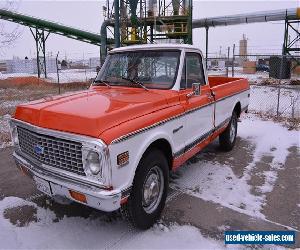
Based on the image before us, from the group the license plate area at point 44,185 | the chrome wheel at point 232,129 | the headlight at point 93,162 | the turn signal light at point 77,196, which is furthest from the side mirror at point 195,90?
the chrome wheel at point 232,129

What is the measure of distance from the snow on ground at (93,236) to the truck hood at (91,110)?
1392mm

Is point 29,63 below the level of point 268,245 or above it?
above

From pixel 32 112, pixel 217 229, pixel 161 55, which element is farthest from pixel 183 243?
pixel 161 55

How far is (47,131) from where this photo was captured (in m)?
3.38

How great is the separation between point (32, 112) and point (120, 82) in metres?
1.57

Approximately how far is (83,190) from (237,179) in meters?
3.21

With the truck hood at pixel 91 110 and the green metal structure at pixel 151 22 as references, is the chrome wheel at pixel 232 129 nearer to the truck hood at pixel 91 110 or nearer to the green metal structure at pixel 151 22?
the truck hood at pixel 91 110

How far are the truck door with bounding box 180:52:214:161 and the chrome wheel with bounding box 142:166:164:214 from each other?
0.80 metres

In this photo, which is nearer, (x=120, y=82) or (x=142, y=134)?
(x=142, y=134)

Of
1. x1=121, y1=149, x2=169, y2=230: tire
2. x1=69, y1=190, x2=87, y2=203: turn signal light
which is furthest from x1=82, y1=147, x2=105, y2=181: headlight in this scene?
x1=121, y1=149, x2=169, y2=230: tire

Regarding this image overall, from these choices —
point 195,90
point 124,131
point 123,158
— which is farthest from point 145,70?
point 123,158

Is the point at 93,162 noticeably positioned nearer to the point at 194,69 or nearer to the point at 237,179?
the point at 194,69

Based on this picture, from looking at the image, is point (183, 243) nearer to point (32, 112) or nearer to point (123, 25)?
point (32, 112)

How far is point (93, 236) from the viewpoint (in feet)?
12.5
